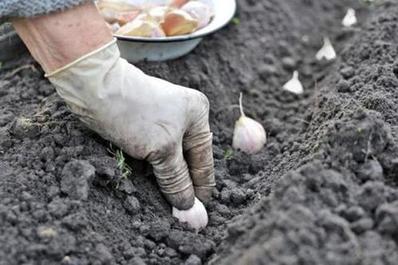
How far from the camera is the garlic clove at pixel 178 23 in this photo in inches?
108

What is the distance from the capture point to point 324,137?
2.19 m

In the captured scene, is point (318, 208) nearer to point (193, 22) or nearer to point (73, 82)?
point (73, 82)

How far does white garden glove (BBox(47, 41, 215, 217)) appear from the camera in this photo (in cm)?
203

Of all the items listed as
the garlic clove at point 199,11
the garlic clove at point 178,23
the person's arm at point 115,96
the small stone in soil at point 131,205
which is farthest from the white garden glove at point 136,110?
the garlic clove at point 199,11

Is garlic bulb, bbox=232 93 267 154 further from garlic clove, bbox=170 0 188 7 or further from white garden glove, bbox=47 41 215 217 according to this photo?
garlic clove, bbox=170 0 188 7

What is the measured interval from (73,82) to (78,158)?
0.84ft

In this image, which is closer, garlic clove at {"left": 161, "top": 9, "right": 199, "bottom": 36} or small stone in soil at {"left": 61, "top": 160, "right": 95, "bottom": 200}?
small stone in soil at {"left": 61, "top": 160, "right": 95, "bottom": 200}

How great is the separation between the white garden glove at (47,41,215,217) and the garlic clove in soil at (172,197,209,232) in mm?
18

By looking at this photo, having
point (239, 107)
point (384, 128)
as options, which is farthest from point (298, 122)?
point (384, 128)

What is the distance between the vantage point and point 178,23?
108 inches

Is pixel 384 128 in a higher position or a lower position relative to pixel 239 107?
higher

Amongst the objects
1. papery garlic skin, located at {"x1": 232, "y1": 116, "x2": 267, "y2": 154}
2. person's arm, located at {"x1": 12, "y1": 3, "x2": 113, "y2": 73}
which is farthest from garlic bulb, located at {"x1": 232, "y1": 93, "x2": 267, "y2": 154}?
person's arm, located at {"x1": 12, "y1": 3, "x2": 113, "y2": 73}

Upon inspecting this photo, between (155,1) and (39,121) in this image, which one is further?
(155,1)

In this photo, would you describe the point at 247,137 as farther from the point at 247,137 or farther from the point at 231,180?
the point at 231,180
